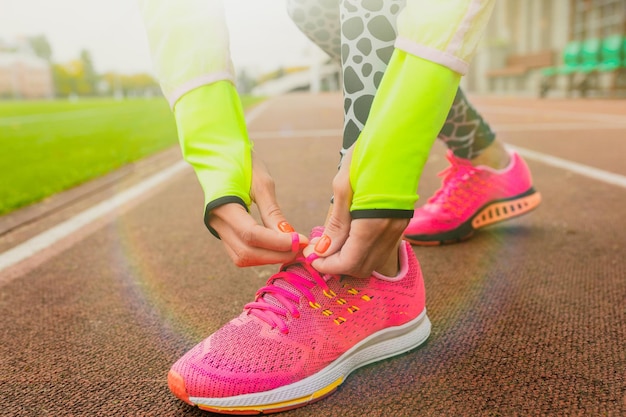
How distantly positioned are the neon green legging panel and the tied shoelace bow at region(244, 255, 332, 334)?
0.17 meters

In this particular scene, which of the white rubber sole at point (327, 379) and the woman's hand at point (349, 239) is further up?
the woman's hand at point (349, 239)

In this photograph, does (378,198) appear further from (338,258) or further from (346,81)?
(346,81)

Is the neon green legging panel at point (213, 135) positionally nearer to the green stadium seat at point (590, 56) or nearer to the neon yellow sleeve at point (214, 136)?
the neon yellow sleeve at point (214, 136)

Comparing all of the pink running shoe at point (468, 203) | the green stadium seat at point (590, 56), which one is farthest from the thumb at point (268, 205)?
the green stadium seat at point (590, 56)

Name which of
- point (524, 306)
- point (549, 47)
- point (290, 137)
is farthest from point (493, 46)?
point (524, 306)

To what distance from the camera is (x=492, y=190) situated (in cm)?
190

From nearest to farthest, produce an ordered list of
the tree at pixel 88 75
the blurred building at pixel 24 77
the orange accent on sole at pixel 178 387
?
the orange accent on sole at pixel 178 387, the blurred building at pixel 24 77, the tree at pixel 88 75

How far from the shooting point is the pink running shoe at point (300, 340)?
100 cm

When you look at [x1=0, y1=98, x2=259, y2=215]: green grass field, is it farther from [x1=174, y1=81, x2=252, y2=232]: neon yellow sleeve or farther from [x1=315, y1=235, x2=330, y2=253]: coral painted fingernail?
[x1=315, y1=235, x2=330, y2=253]: coral painted fingernail

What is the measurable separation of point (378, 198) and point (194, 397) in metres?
0.47

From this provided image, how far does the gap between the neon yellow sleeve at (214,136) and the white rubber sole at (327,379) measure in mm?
337

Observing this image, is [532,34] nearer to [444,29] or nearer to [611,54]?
[611,54]

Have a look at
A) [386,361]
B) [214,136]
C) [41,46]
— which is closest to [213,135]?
[214,136]

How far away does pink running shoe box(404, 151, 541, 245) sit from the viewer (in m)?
1.88
